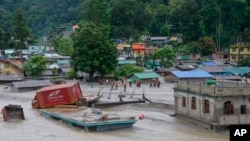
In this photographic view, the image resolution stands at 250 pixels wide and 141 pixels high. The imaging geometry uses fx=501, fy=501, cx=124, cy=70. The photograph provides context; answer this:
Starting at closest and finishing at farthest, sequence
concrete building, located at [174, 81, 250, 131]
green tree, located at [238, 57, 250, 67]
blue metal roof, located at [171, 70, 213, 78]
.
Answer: concrete building, located at [174, 81, 250, 131], blue metal roof, located at [171, 70, 213, 78], green tree, located at [238, 57, 250, 67]

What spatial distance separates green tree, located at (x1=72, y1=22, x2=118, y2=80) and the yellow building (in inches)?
829

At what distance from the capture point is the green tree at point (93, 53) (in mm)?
50688

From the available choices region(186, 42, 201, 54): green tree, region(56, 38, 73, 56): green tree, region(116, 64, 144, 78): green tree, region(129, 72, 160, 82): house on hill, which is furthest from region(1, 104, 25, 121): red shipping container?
region(56, 38, 73, 56): green tree

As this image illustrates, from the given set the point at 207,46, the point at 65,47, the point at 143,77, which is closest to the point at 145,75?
the point at 143,77

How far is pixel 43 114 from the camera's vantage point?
2989cm

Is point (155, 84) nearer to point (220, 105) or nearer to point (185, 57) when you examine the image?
point (220, 105)

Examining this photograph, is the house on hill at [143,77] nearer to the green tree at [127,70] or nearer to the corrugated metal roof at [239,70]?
the green tree at [127,70]

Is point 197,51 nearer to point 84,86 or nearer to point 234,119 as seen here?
point 84,86

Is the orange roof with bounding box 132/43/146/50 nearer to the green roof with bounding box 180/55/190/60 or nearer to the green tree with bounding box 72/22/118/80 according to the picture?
the green roof with bounding box 180/55/190/60

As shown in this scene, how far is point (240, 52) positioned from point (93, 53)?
953 inches

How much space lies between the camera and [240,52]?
6638 cm

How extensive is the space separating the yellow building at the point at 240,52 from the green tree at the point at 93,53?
69.1ft

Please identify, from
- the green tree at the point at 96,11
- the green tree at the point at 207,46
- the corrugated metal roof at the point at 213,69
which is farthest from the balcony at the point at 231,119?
the green tree at the point at 96,11

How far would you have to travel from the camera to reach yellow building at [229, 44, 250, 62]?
216 feet
